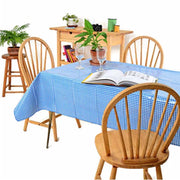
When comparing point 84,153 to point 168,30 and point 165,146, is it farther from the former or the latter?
point 168,30

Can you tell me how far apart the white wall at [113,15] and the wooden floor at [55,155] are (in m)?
1.51

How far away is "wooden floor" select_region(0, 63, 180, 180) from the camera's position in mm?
2203

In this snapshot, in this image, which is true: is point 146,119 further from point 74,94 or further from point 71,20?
point 71,20

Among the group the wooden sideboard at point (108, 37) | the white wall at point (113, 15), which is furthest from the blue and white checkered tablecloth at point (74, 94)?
the white wall at point (113, 15)

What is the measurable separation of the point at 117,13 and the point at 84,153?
7.10ft

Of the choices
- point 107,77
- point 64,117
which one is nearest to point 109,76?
point 107,77

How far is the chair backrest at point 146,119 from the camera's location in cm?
140

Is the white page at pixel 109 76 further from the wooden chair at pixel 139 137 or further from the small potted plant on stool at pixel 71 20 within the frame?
the small potted plant on stool at pixel 71 20

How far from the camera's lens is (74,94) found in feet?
6.78

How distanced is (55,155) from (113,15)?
2255 mm

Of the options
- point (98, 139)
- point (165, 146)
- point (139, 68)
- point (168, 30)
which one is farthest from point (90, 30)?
point (168, 30)

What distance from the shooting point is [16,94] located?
396 cm

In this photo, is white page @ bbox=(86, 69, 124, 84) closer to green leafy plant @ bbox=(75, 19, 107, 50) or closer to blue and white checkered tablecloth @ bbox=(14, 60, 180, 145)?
blue and white checkered tablecloth @ bbox=(14, 60, 180, 145)

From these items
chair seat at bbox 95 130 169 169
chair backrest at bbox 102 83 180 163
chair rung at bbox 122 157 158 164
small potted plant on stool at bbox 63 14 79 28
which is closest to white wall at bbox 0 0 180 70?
small potted plant on stool at bbox 63 14 79 28
